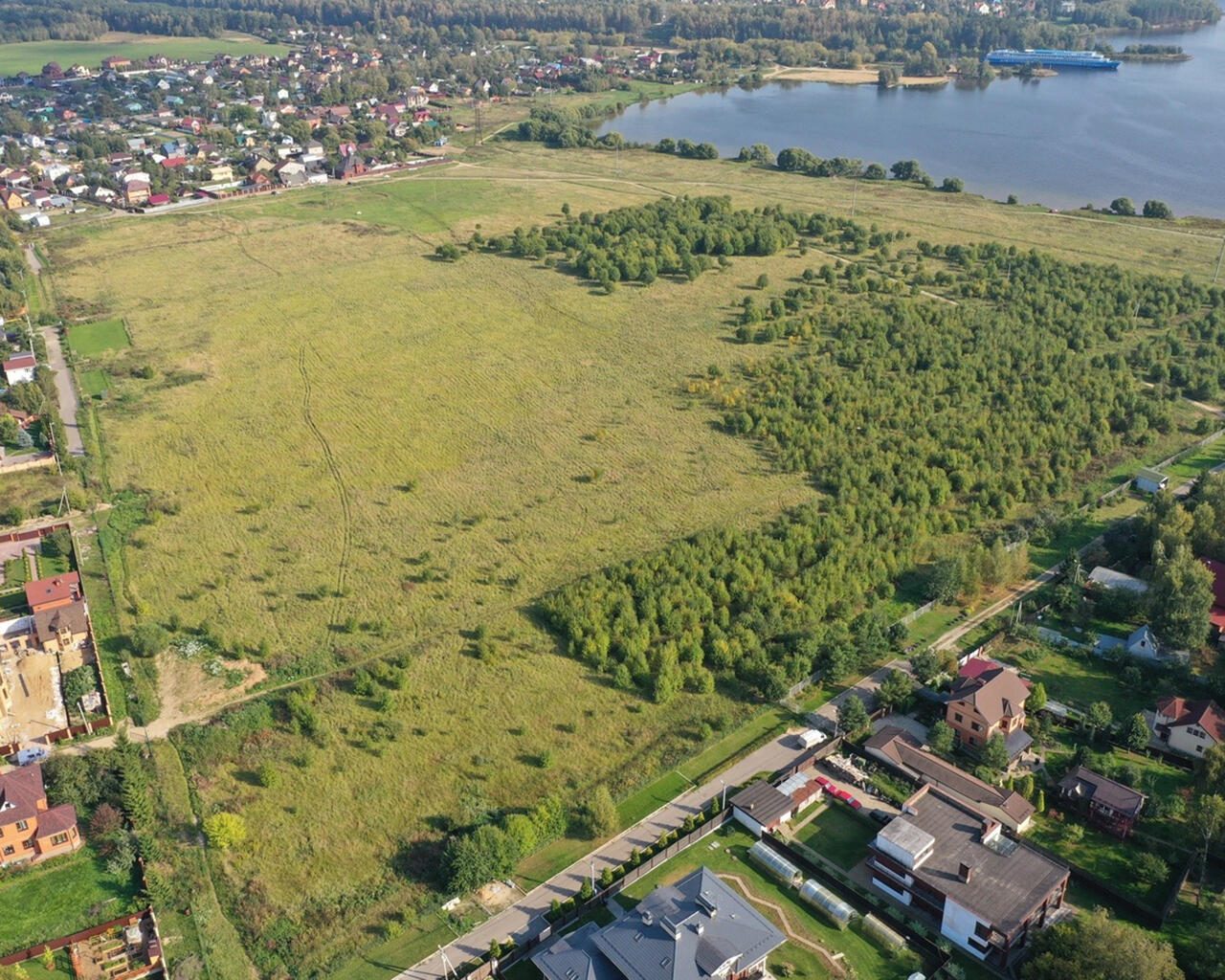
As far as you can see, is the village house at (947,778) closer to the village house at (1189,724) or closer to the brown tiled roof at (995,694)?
the brown tiled roof at (995,694)

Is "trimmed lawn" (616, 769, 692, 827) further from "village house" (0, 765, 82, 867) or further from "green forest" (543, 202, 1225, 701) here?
"village house" (0, 765, 82, 867)

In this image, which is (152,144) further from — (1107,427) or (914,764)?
(914,764)

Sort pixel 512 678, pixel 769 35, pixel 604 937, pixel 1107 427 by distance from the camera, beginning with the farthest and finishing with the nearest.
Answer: pixel 769 35 → pixel 1107 427 → pixel 512 678 → pixel 604 937

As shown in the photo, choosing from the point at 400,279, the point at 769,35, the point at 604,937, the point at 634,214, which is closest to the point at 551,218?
the point at 634,214

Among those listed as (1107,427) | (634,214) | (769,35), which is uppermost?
(769,35)

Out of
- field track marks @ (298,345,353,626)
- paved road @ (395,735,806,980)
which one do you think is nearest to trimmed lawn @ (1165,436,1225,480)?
paved road @ (395,735,806,980)

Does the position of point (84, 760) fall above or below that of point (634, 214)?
below
